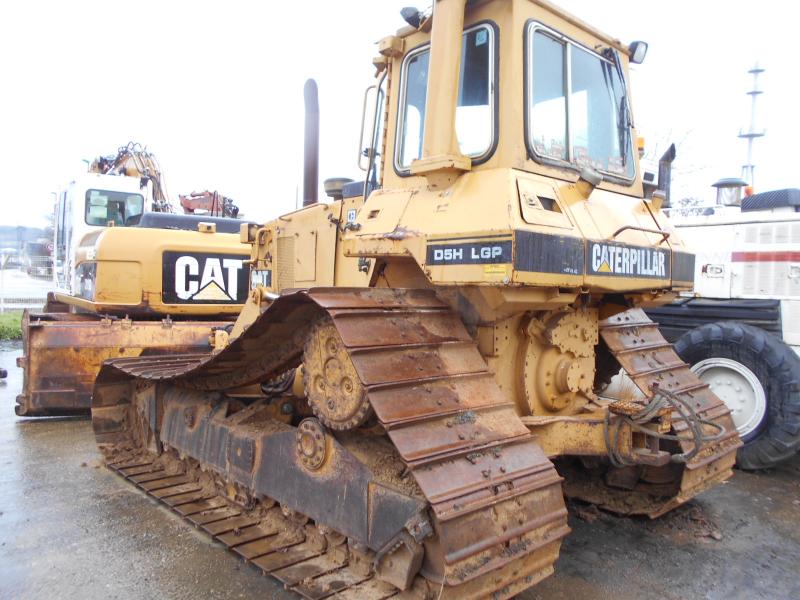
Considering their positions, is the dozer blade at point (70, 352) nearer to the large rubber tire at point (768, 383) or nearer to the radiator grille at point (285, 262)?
the radiator grille at point (285, 262)

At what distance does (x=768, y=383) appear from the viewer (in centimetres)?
566

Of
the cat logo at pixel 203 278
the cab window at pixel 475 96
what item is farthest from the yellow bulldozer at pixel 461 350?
the cat logo at pixel 203 278

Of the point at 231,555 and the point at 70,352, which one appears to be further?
the point at 70,352

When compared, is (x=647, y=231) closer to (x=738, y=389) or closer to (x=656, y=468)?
(x=656, y=468)

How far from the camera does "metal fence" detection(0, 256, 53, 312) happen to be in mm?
17859

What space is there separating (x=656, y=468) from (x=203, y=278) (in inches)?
217

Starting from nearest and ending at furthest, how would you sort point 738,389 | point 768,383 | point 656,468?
point 656,468 → point 768,383 → point 738,389

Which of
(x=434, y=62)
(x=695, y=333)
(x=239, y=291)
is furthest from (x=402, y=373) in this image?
(x=239, y=291)

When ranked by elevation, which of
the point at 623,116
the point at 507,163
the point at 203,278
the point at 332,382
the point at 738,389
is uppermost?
the point at 623,116

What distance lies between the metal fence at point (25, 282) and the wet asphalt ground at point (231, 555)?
32.4 feet

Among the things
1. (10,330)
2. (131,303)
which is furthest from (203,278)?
(10,330)

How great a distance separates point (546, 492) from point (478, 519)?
17.5 inches

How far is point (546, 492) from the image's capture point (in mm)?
2932

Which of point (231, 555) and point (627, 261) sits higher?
point (627, 261)
